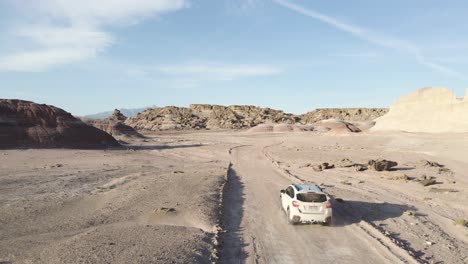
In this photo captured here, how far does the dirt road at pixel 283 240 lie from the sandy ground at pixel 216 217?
4 centimetres

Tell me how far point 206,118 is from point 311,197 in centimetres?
15052

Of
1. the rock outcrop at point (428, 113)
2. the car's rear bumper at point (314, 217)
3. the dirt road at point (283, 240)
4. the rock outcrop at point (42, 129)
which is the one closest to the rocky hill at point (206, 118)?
the rock outcrop at point (428, 113)

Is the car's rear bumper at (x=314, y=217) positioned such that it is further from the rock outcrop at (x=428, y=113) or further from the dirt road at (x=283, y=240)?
the rock outcrop at (x=428, y=113)

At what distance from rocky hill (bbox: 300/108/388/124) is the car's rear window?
161 metres

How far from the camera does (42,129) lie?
204 ft

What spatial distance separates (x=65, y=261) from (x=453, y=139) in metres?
61.9

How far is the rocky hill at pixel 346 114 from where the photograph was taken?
181000 mm

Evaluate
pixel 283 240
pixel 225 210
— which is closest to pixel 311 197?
pixel 283 240

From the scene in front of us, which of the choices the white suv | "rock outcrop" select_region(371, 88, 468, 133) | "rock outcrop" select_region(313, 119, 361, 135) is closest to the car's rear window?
the white suv

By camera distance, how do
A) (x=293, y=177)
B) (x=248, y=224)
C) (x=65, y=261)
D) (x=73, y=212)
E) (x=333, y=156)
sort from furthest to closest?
(x=333, y=156) → (x=293, y=177) → (x=73, y=212) → (x=248, y=224) → (x=65, y=261)

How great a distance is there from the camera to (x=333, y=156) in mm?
56625

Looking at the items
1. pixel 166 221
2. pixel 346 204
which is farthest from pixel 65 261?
pixel 346 204

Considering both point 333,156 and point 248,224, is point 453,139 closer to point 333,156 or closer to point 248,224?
point 333,156

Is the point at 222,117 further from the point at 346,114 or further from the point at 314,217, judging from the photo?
the point at 314,217
